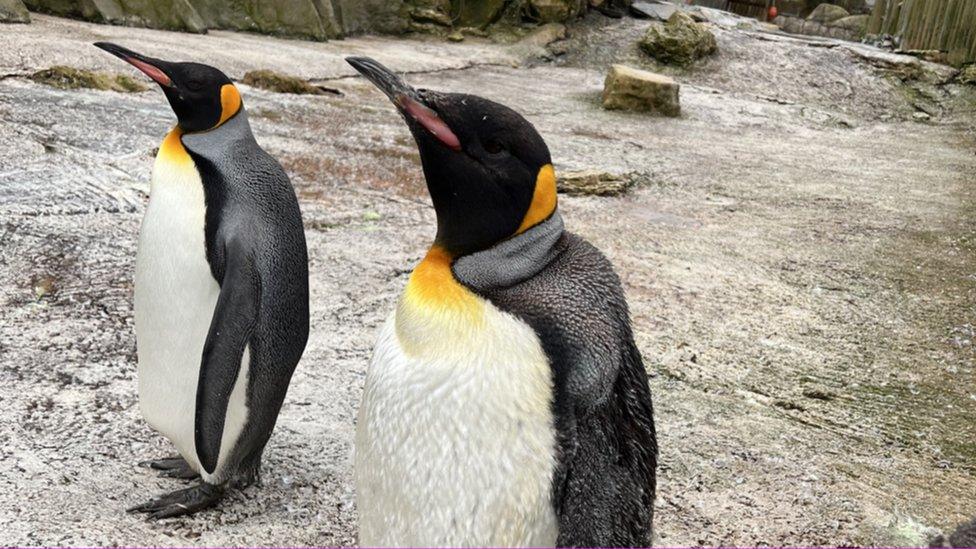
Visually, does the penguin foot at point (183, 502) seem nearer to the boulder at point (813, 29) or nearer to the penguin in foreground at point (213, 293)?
the penguin in foreground at point (213, 293)

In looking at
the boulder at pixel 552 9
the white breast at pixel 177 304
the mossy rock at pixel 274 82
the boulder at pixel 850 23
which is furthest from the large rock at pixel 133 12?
the boulder at pixel 850 23

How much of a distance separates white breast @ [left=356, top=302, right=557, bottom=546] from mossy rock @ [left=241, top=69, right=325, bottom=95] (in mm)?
5074

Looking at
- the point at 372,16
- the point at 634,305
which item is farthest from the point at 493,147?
the point at 372,16

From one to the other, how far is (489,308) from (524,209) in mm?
152

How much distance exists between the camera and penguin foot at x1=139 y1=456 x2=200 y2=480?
6.95 feet

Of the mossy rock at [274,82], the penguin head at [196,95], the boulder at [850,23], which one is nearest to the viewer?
the penguin head at [196,95]

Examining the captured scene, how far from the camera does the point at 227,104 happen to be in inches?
82.6

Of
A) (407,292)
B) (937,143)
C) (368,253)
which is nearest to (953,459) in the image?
(407,292)

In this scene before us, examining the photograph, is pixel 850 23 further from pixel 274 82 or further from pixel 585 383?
pixel 585 383

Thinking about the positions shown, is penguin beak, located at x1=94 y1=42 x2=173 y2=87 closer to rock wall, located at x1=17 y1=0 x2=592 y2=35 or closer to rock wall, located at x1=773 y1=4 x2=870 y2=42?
rock wall, located at x1=17 y1=0 x2=592 y2=35

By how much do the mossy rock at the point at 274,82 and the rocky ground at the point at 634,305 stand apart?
14 cm

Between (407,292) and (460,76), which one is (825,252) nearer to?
(407,292)

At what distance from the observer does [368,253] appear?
11.9ft

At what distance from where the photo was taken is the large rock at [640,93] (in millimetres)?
7637
